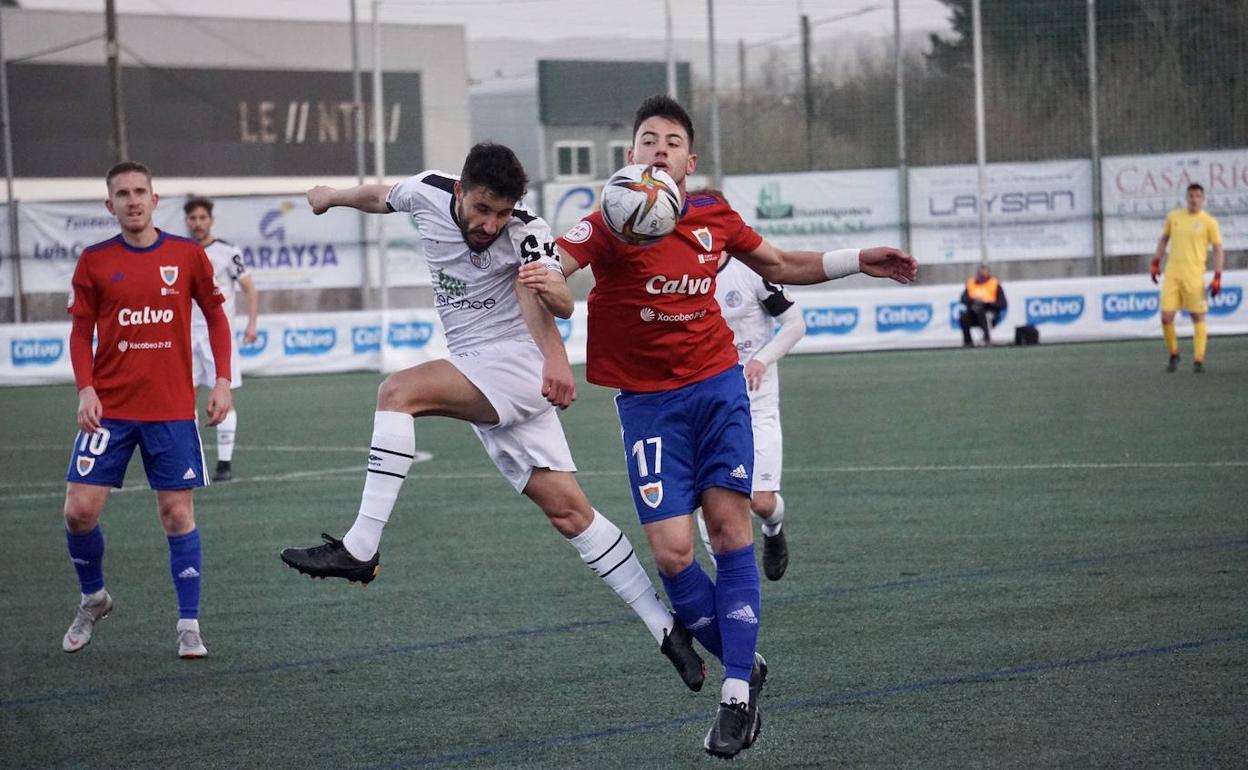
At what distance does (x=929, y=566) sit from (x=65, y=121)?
40.5 m

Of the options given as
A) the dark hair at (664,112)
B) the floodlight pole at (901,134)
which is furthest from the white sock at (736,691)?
the floodlight pole at (901,134)

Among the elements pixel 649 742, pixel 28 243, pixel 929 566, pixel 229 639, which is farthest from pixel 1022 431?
pixel 28 243

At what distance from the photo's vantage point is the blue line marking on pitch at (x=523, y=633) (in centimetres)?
660

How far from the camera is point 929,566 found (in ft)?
28.3

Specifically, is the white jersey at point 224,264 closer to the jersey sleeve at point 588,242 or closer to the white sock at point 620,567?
the white sock at point 620,567

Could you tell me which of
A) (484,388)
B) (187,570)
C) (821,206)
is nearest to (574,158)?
(821,206)

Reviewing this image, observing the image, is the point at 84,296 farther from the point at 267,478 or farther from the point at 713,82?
the point at 713,82

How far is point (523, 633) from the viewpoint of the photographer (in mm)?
7422

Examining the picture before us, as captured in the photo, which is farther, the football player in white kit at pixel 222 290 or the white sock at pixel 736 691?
the football player in white kit at pixel 222 290

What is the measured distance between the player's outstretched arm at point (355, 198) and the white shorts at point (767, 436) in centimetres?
261

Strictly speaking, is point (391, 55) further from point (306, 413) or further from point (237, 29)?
point (306, 413)

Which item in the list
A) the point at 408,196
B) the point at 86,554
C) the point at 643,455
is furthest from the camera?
the point at 86,554

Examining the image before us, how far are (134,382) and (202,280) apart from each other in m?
0.57

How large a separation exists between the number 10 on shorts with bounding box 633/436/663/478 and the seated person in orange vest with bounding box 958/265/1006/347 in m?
22.7
